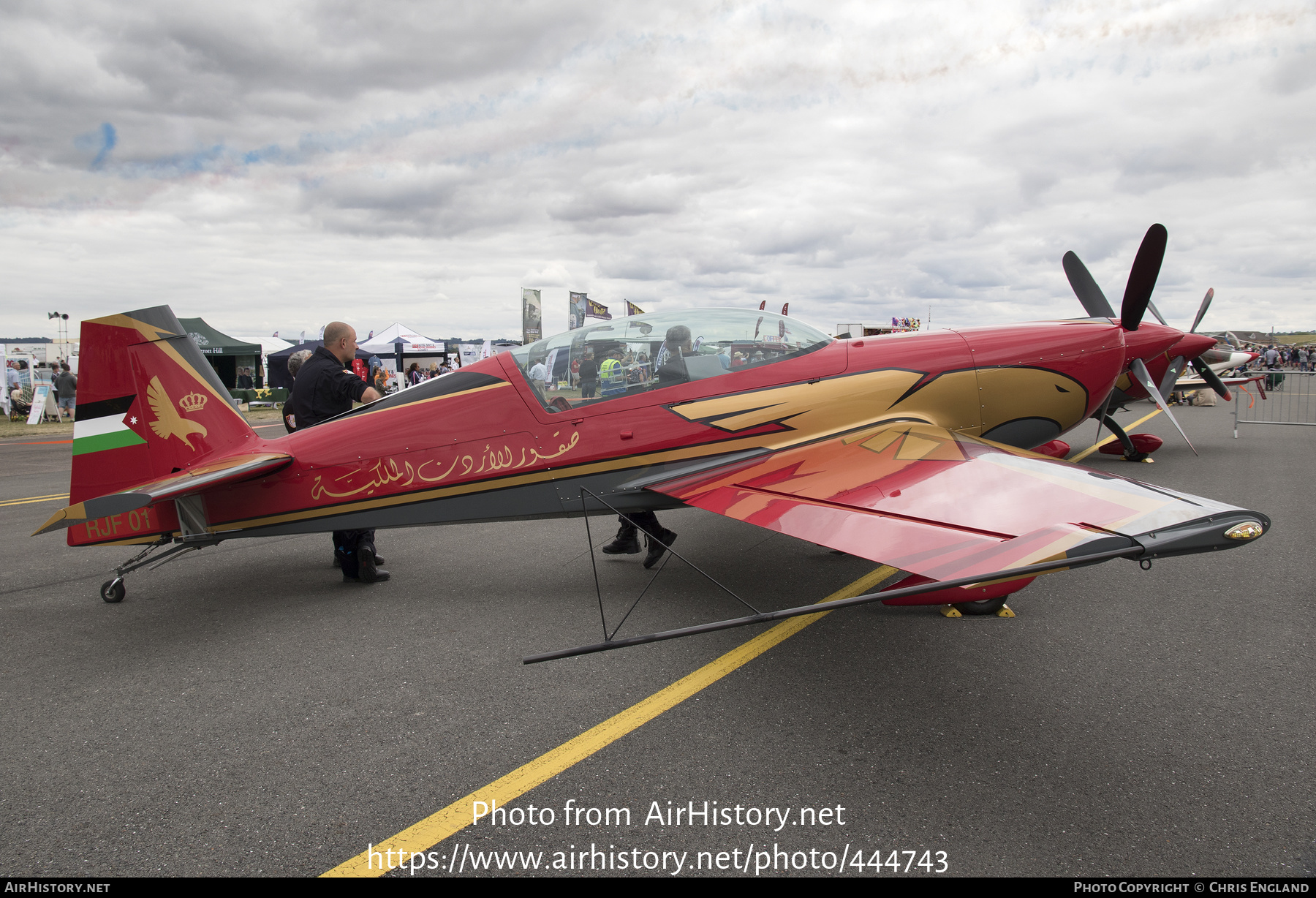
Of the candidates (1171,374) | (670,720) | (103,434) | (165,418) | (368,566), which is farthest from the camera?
(1171,374)

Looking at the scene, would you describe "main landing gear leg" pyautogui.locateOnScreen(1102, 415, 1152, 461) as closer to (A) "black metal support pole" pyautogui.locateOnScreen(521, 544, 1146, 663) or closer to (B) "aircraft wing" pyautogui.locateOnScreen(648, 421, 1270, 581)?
(B) "aircraft wing" pyautogui.locateOnScreen(648, 421, 1270, 581)

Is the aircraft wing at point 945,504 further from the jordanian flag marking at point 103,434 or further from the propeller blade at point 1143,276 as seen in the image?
the jordanian flag marking at point 103,434

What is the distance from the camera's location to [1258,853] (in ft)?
6.66

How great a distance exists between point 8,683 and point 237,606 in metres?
1.20

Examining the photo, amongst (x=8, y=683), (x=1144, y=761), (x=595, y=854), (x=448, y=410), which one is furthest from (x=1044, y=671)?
(x=8, y=683)

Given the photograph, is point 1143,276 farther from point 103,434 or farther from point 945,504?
point 103,434

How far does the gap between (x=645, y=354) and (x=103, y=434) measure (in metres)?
3.34

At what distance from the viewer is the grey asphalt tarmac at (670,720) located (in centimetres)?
217

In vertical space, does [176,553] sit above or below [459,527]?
above

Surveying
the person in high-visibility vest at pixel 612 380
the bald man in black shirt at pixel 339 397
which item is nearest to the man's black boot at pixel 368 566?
the bald man in black shirt at pixel 339 397

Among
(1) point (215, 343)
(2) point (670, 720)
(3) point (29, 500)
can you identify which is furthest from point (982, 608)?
(1) point (215, 343)

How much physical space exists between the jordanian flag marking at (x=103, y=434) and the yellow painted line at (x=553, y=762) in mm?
3377

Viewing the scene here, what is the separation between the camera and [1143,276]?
5555 millimetres

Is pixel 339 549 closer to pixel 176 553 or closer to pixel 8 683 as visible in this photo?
pixel 176 553
